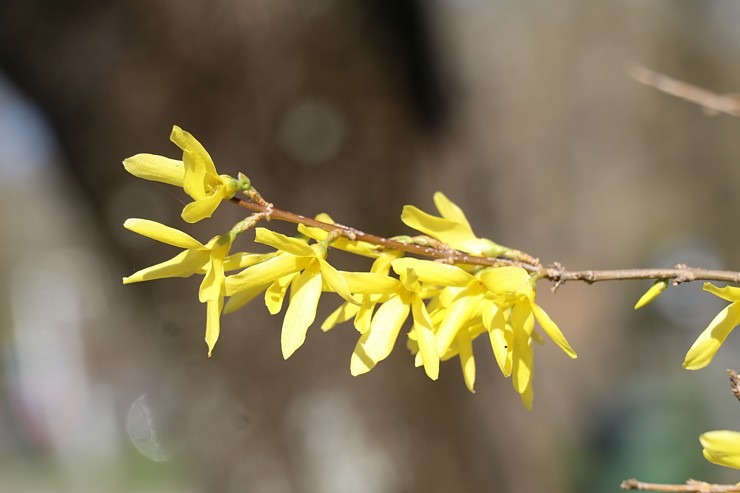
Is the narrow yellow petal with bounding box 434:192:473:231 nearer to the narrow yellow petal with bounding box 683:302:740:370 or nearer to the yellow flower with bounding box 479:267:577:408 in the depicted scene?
the yellow flower with bounding box 479:267:577:408

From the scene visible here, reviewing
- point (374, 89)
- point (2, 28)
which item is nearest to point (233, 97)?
point (374, 89)

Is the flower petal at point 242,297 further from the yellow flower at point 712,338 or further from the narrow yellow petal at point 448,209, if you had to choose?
the yellow flower at point 712,338

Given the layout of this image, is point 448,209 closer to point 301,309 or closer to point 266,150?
point 301,309

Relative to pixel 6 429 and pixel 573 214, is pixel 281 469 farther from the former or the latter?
pixel 6 429

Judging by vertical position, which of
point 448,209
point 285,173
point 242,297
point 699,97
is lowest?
point 242,297

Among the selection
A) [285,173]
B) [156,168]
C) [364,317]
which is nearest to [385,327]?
[364,317]

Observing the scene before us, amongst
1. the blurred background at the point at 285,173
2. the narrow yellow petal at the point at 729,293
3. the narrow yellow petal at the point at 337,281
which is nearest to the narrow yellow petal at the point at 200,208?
the narrow yellow petal at the point at 337,281

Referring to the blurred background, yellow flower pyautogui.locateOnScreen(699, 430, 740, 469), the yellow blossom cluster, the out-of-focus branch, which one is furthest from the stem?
the blurred background
